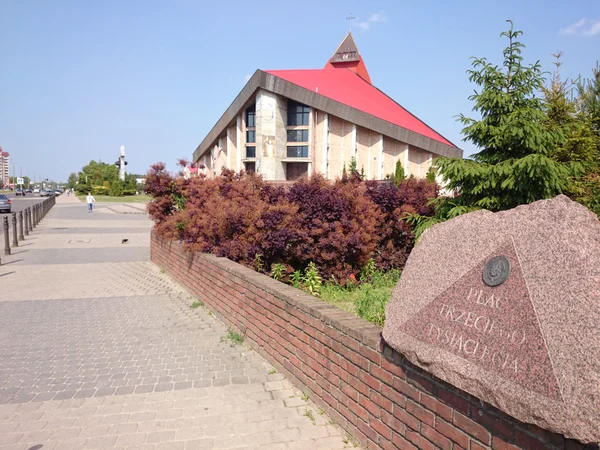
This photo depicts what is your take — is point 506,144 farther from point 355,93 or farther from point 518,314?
point 355,93

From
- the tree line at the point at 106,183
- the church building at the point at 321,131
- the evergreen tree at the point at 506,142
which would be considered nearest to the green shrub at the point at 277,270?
the evergreen tree at the point at 506,142

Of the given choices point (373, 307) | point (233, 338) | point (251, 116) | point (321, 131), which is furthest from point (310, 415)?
point (251, 116)

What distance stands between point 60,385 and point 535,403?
435cm

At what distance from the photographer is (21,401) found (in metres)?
4.24

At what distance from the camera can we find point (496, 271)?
8.04 ft

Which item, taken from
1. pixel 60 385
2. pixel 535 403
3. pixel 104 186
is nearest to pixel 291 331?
pixel 60 385

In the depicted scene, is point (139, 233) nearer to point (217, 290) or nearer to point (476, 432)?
point (217, 290)

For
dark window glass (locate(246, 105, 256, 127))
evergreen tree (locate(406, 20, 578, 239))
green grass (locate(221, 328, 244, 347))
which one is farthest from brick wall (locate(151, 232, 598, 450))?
dark window glass (locate(246, 105, 256, 127))

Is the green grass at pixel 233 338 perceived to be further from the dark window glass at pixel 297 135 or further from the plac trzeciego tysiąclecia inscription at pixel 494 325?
the dark window glass at pixel 297 135

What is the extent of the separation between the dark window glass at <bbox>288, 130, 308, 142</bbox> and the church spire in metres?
10.0

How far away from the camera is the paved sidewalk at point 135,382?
364 cm

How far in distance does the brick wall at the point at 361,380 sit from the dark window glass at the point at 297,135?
31.4 m

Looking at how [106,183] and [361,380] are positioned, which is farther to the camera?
[106,183]

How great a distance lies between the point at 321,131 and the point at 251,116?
7098mm
